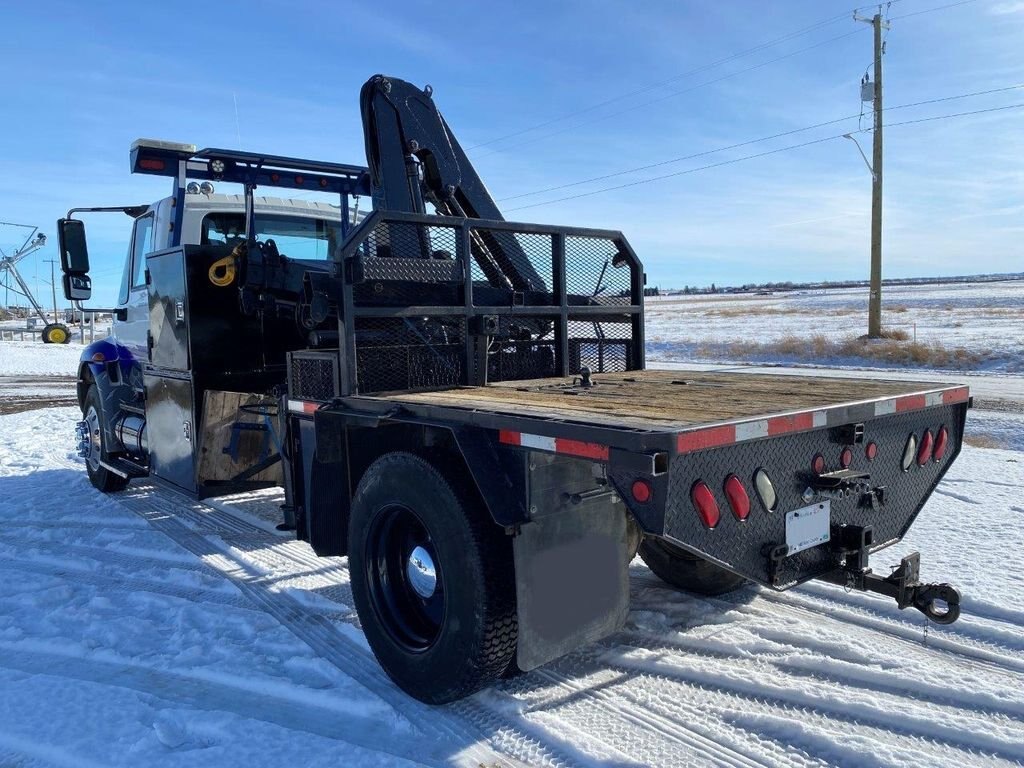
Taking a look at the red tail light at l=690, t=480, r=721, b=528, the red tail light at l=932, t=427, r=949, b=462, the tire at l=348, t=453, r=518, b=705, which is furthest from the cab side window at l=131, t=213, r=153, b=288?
the red tail light at l=932, t=427, r=949, b=462

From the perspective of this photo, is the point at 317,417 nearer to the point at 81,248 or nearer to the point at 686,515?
the point at 686,515

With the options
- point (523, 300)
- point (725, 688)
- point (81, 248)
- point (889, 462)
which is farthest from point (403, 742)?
point (81, 248)

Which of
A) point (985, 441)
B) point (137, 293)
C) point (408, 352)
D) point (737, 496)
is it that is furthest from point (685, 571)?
point (985, 441)

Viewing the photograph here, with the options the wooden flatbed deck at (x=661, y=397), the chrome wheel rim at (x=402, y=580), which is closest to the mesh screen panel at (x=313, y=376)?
the wooden flatbed deck at (x=661, y=397)

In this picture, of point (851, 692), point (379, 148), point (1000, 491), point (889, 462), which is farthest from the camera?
point (1000, 491)

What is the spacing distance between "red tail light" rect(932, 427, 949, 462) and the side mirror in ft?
20.8

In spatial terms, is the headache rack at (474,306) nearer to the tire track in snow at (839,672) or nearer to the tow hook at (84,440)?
the tire track in snow at (839,672)

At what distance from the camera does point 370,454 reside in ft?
12.9

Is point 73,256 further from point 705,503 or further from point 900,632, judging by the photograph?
point 900,632

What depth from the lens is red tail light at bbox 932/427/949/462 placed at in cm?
386

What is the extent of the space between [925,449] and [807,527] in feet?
3.36

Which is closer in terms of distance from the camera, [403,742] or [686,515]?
[686,515]

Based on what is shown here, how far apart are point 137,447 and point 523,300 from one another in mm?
3957

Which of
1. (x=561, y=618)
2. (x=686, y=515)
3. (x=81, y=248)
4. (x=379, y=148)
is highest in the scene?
(x=379, y=148)
